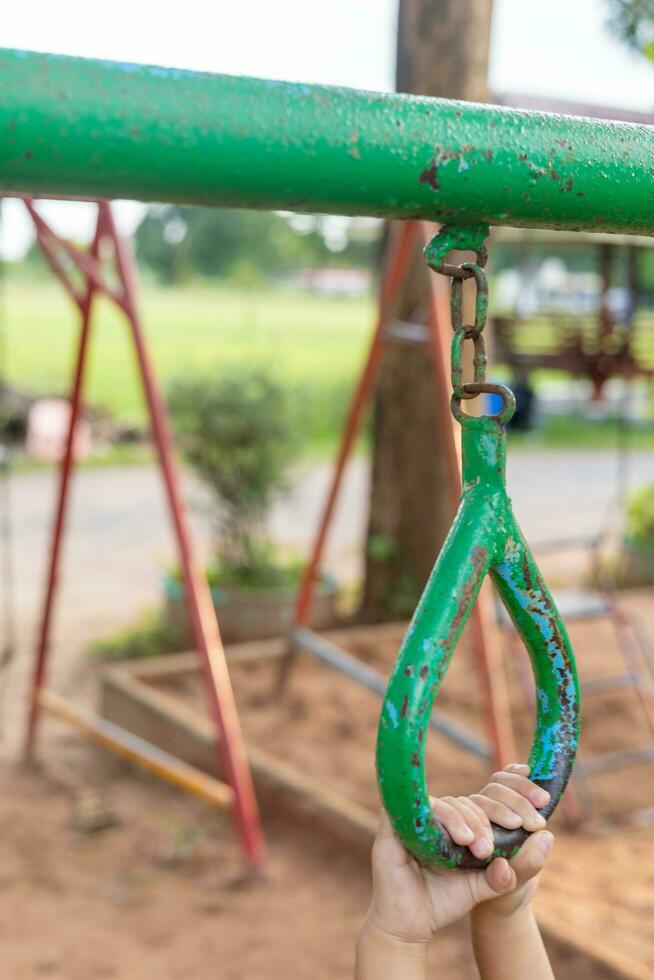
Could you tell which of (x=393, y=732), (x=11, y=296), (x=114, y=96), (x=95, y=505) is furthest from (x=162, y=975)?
(x=11, y=296)

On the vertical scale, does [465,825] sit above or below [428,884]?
above

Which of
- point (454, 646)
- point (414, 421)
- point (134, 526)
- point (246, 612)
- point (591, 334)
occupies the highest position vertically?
point (454, 646)

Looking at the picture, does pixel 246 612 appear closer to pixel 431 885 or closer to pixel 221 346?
pixel 431 885

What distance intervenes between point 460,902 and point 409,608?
16.0 feet

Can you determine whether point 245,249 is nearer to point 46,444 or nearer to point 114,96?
point 46,444

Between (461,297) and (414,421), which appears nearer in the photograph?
(461,297)

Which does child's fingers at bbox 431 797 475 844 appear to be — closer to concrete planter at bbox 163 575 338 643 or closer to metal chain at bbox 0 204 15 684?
metal chain at bbox 0 204 15 684

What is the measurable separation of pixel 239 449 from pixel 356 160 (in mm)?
5194

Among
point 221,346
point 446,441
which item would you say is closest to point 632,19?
point 446,441

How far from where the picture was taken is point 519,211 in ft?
2.13

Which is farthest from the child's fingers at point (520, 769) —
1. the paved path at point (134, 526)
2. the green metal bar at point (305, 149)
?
the paved path at point (134, 526)

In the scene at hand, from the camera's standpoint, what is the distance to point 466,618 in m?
0.66

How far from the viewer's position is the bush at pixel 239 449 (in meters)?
5.75

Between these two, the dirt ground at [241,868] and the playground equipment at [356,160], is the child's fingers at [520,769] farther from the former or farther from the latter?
the dirt ground at [241,868]
